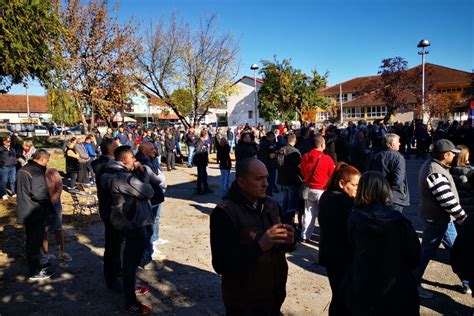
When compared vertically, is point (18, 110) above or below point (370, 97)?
below

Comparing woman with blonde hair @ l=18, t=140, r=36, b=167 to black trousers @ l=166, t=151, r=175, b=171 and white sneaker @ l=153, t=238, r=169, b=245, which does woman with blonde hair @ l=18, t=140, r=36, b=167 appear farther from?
white sneaker @ l=153, t=238, r=169, b=245

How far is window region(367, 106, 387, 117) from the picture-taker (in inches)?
2420

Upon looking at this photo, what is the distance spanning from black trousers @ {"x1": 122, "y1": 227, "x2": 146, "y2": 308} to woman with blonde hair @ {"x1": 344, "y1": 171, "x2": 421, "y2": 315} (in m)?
2.41

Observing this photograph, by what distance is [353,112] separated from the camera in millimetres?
65375

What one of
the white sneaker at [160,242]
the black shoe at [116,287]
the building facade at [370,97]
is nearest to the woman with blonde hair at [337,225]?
the black shoe at [116,287]

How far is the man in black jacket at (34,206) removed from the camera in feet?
16.1

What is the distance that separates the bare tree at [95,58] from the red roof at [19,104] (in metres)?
54.6

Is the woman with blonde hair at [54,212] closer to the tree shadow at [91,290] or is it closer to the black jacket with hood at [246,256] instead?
the tree shadow at [91,290]

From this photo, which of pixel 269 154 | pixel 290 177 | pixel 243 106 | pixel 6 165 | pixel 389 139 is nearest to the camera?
pixel 389 139

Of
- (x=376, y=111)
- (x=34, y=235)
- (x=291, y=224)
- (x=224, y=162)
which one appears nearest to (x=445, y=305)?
(x=291, y=224)

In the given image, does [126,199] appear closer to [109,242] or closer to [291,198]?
[109,242]

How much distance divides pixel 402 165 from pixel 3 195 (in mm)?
10539

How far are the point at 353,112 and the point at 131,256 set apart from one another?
66.3 metres

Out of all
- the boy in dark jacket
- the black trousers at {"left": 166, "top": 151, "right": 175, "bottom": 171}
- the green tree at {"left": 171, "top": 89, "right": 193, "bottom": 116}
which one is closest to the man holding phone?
the boy in dark jacket
